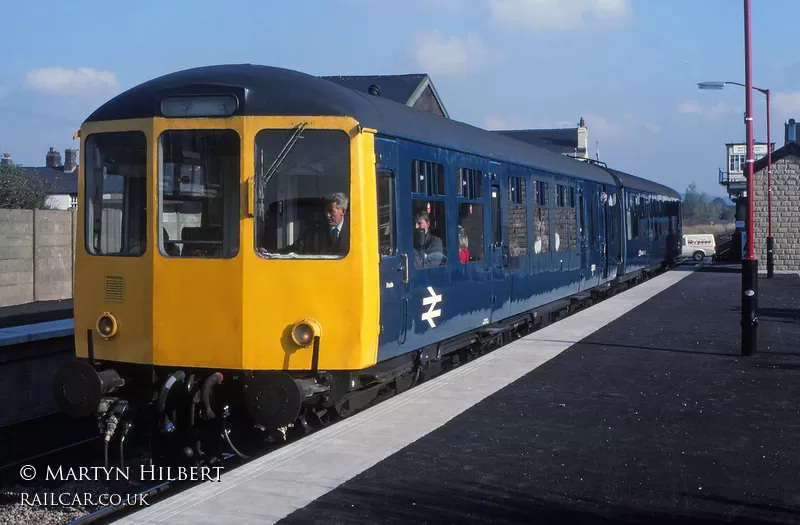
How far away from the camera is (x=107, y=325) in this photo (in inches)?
315

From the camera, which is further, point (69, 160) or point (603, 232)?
point (69, 160)

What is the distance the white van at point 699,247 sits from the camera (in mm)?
47219

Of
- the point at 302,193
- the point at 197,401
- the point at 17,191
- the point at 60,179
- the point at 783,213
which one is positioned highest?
the point at 60,179

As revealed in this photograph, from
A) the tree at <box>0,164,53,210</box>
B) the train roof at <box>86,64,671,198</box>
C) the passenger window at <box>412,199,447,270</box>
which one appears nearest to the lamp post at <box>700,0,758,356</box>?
the passenger window at <box>412,199,447,270</box>

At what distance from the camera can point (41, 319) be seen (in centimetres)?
1641

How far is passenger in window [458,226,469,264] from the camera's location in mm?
10352

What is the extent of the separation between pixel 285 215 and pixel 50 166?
75.1 m

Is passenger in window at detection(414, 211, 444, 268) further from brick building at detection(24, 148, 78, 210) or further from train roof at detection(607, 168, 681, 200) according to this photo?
brick building at detection(24, 148, 78, 210)

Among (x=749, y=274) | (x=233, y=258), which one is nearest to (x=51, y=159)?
(x=749, y=274)

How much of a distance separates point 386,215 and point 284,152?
1.12 m

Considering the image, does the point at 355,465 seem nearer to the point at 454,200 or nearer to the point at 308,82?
the point at 308,82

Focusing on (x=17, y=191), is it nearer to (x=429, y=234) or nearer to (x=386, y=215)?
(x=429, y=234)

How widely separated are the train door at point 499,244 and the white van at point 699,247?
37.1 m

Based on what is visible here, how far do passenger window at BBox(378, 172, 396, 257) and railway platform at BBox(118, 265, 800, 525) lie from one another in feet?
4.84
